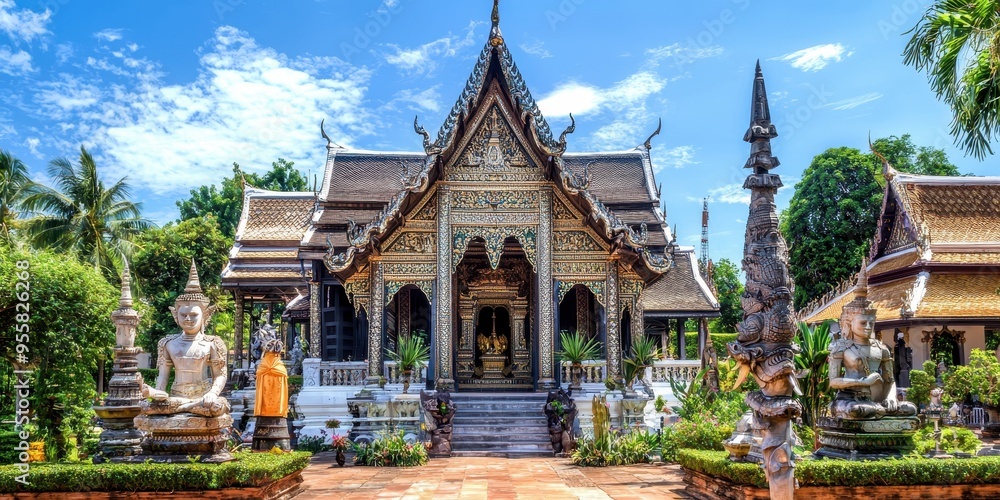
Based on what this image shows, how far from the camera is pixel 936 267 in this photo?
2016cm

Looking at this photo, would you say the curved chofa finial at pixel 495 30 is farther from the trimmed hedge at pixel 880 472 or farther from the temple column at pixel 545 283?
the trimmed hedge at pixel 880 472

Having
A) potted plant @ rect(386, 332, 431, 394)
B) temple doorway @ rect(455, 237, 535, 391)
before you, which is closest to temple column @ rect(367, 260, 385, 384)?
potted plant @ rect(386, 332, 431, 394)

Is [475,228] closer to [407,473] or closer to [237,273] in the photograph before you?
[407,473]

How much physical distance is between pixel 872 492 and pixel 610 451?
4.95 metres

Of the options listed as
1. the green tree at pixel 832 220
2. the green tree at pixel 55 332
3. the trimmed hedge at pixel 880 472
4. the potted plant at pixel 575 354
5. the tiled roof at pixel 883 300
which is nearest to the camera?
the trimmed hedge at pixel 880 472

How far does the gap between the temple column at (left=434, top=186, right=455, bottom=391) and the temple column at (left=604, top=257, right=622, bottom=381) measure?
122 inches

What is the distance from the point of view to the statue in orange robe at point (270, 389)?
413 inches

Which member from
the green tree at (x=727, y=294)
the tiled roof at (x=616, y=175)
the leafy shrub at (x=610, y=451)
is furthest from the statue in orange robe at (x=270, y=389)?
the green tree at (x=727, y=294)

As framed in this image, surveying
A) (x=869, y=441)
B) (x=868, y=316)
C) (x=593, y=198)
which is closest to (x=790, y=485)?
(x=869, y=441)

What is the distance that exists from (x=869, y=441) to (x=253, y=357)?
13.6 meters

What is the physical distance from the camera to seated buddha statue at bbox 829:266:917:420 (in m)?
8.00

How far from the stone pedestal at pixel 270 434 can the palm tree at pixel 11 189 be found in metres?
15.3

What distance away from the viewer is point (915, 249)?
68.9 feet

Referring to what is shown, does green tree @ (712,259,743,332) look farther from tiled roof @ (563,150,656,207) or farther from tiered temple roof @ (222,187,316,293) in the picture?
tiered temple roof @ (222,187,316,293)
